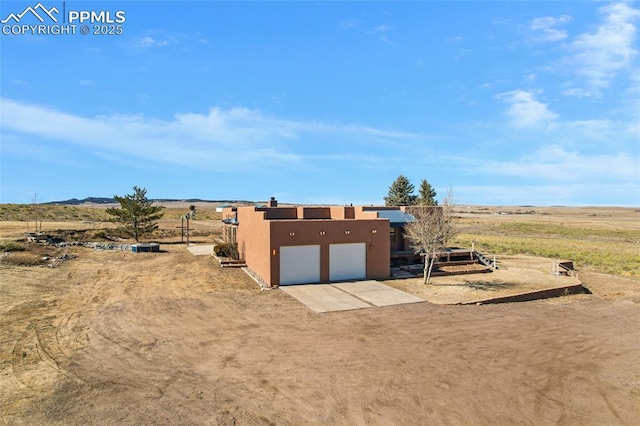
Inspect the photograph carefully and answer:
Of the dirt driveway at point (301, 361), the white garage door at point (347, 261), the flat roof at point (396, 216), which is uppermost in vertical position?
the flat roof at point (396, 216)

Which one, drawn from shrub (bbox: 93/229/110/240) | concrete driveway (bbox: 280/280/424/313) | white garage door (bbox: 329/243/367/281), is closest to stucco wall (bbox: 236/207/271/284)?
concrete driveway (bbox: 280/280/424/313)

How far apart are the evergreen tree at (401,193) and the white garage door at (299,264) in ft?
117

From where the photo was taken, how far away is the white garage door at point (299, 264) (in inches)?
820

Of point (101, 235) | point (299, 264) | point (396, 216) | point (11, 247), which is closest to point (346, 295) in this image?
point (299, 264)

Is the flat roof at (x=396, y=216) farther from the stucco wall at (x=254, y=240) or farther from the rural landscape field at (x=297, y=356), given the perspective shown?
the stucco wall at (x=254, y=240)

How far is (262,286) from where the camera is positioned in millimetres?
20672

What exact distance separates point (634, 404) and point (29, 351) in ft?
52.6

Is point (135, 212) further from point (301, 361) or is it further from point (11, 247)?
point (301, 361)

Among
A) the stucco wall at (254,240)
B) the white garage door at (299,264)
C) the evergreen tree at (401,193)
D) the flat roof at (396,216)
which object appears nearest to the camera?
the white garage door at (299,264)

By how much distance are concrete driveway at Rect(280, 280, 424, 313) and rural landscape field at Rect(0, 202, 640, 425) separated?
2.80 ft

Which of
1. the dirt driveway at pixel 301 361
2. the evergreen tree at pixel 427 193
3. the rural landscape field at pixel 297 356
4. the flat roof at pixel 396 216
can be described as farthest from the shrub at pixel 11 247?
the evergreen tree at pixel 427 193

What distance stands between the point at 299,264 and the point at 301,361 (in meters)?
10.1

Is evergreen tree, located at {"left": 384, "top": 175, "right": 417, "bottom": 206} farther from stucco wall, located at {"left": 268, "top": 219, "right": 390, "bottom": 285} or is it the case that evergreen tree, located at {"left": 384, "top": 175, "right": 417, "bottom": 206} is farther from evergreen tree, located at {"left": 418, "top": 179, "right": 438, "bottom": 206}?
stucco wall, located at {"left": 268, "top": 219, "right": 390, "bottom": 285}

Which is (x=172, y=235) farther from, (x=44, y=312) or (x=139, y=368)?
(x=139, y=368)
